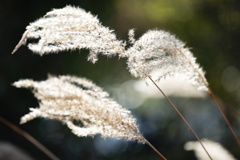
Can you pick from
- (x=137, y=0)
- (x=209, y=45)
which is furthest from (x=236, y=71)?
(x=137, y=0)

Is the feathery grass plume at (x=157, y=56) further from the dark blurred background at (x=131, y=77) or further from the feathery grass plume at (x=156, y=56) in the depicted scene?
the dark blurred background at (x=131, y=77)

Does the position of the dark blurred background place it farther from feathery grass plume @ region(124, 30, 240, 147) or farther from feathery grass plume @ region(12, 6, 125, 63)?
feathery grass plume @ region(12, 6, 125, 63)

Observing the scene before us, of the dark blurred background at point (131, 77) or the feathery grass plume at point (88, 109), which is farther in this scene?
the dark blurred background at point (131, 77)

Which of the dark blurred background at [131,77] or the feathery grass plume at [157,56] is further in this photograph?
the dark blurred background at [131,77]

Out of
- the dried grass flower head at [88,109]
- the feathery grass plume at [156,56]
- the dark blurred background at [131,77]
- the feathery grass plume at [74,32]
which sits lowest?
the dried grass flower head at [88,109]

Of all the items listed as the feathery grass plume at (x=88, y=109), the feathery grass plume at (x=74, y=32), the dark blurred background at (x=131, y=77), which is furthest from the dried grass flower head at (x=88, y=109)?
the dark blurred background at (x=131, y=77)

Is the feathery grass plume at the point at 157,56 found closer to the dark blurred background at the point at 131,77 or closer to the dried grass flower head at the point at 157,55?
the dried grass flower head at the point at 157,55

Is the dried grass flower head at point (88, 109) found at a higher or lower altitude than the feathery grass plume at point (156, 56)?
lower
